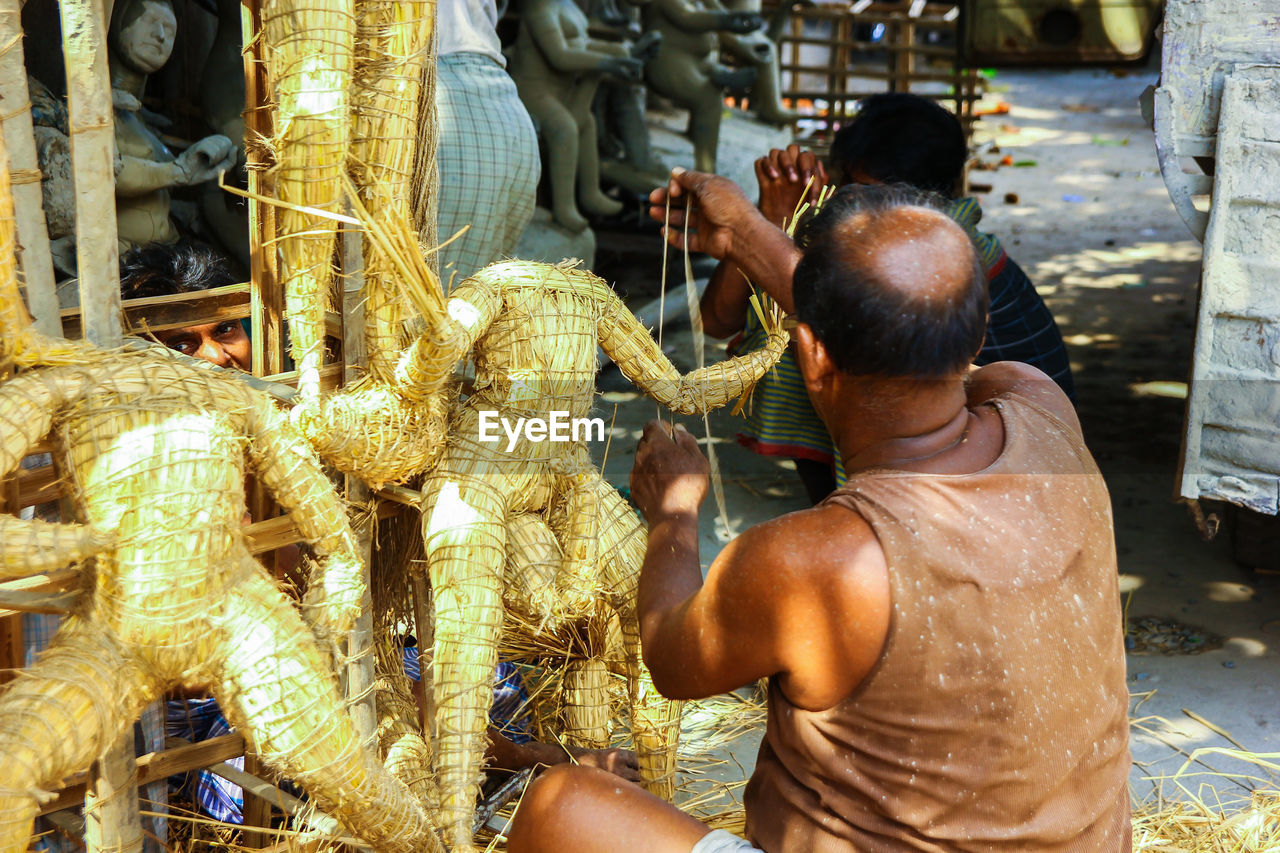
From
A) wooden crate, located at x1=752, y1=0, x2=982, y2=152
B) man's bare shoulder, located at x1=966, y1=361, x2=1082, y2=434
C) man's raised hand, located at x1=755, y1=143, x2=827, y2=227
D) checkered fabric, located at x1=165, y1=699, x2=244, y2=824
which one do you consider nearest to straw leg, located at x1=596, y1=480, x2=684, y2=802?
man's bare shoulder, located at x1=966, y1=361, x2=1082, y2=434

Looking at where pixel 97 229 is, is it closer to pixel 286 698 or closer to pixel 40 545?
pixel 40 545

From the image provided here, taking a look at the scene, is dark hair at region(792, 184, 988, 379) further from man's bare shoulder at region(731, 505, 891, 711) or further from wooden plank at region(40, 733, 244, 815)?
wooden plank at region(40, 733, 244, 815)

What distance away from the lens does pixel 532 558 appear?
7.55 ft

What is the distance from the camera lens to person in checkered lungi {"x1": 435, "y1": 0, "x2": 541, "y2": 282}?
363cm

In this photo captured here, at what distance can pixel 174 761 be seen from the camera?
7.03 ft

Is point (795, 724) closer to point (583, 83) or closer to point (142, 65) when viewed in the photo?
point (142, 65)

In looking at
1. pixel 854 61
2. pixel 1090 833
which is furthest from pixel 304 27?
pixel 854 61

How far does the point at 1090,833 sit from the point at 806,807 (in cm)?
42

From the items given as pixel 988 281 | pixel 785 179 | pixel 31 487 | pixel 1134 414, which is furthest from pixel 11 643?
pixel 1134 414

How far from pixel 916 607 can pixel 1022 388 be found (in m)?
0.65

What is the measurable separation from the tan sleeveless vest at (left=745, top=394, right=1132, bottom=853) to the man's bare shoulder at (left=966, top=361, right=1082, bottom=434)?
0.83 feet

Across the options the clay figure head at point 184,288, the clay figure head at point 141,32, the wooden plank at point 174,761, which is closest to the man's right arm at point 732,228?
the clay figure head at point 184,288

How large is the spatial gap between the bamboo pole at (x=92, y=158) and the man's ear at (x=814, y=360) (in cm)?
107

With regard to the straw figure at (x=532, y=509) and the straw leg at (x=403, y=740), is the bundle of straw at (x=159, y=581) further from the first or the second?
the straw leg at (x=403, y=740)
